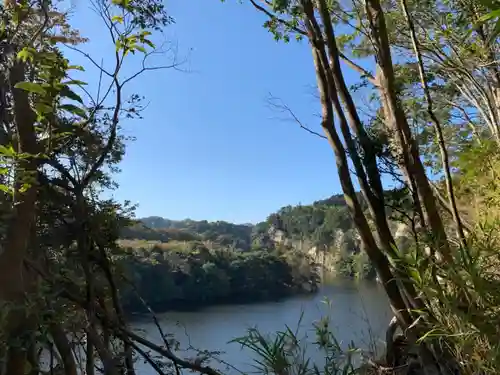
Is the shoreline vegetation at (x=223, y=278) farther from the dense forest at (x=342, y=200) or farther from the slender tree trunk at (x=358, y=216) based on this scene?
the slender tree trunk at (x=358, y=216)

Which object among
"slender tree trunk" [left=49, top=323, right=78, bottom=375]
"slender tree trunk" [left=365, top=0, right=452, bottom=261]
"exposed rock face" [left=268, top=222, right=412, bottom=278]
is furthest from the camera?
"exposed rock face" [left=268, top=222, right=412, bottom=278]

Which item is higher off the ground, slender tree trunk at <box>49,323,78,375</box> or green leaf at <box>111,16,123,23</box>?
green leaf at <box>111,16,123,23</box>

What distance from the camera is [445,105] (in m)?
6.29

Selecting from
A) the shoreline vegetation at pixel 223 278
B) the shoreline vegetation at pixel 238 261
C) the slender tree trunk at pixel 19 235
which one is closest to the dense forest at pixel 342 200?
the slender tree trunk at pixel 19 235

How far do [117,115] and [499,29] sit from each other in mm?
1746

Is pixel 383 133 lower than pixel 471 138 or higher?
lower

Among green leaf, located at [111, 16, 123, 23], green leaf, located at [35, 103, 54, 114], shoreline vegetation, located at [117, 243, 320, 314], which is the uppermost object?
green leaf, located at [111, 16, 123, 23]

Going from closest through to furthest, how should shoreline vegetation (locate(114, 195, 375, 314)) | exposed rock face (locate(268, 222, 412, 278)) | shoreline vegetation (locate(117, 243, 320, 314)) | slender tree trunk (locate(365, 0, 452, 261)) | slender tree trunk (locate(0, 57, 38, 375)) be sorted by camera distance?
slender tree trunk (locate(0, 57, 38, 375))
slender tree trunk (locate(365, 0, 452, 261))
shoreline vegetation (locate(114, 195, 375, 314))
shoreline vegetation (locate(117, 243, 320, 314))
exposed rock face (locate(268, 222, 412, 278))

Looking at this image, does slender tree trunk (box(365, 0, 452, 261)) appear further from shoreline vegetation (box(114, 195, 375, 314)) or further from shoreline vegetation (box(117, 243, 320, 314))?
shoreline vegetation (box(117, 243, 320, 314))

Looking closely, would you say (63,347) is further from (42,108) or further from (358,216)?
(358,216)

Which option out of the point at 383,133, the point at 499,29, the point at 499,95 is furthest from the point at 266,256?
the point at 499,29

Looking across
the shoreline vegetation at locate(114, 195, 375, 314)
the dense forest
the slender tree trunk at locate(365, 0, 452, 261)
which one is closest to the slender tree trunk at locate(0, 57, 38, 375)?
the dense forest

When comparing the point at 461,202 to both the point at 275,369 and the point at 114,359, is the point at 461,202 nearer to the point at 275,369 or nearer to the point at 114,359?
the point at 275,369

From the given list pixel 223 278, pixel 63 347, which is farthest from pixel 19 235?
pixel 223 278
